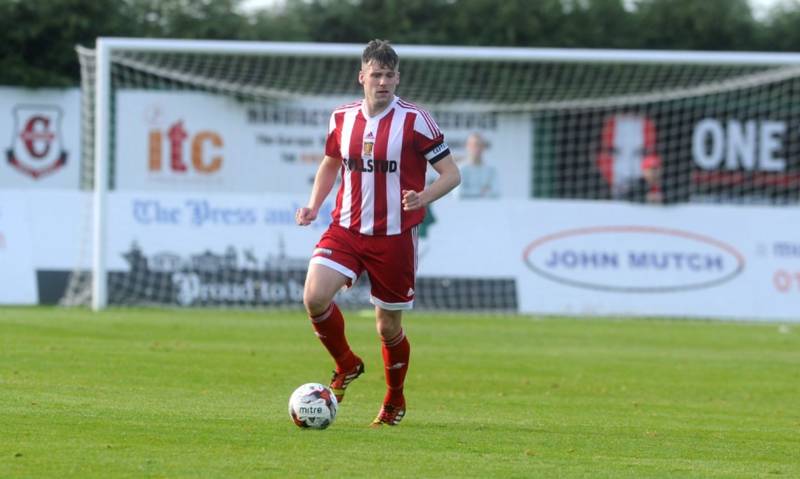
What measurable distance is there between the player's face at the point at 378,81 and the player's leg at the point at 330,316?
1141 mm

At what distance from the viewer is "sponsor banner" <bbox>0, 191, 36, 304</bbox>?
21484 mm

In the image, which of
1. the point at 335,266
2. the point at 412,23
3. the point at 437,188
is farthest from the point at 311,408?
the point at 412,23

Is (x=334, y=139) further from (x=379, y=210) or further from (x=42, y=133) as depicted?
(x=42, y=133)

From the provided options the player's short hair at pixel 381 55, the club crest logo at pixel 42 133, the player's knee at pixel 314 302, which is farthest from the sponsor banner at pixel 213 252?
the club crest logo at pixel 42 133

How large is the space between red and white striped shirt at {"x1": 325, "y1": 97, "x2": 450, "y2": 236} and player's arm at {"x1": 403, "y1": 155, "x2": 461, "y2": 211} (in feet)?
0.24

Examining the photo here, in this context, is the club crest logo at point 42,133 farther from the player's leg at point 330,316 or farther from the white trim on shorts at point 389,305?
the white trim on shorts at point 389,305

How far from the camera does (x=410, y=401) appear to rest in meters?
11.4

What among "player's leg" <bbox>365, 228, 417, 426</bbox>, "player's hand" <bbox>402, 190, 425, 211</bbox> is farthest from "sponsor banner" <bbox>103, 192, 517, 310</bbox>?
"player's hand" <bbox>402, 190, 425, 211</bbox>

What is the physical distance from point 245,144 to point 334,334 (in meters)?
25.2

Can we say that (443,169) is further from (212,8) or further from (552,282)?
(212,8)

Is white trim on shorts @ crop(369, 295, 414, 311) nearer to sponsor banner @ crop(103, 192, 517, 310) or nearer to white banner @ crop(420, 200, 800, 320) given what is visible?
sponsor banner @ crop(103, 192, 517, 310)

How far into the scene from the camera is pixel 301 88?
109 ft

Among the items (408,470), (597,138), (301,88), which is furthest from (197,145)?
(408,470)

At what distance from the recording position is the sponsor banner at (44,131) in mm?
34656
